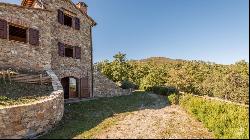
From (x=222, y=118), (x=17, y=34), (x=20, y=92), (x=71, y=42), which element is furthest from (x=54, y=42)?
(x=222, y=118)

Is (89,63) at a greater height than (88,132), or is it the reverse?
(89,63)

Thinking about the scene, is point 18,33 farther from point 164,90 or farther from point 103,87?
point 164,90

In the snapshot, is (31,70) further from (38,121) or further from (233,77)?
(233,77)

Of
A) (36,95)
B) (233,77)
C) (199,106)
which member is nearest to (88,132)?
(36,95)

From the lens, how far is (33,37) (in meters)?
19.2

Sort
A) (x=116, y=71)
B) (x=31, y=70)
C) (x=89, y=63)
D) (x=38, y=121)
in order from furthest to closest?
1. (x=116, y=71)
2. (x=89, y=63)
3. (x=31, y=70)
4. (x=38, y=121)

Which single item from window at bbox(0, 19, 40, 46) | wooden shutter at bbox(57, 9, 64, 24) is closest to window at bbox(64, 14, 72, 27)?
wooden shutter at bbox(57, 9, 64, 24)

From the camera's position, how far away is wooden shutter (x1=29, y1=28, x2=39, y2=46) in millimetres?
19062

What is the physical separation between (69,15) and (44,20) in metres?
3.43

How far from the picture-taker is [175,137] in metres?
11.8

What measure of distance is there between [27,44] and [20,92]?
4834 mm

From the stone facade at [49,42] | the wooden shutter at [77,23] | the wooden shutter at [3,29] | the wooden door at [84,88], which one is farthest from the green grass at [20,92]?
the wooden shutter at [77,23]

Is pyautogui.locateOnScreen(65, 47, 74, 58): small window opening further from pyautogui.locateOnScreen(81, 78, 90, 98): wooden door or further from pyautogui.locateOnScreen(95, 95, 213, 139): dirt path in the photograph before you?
pyautogui.locateOnScreen(95, 95, 213, 139): dirt path

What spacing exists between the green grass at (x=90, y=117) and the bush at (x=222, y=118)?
450cm
